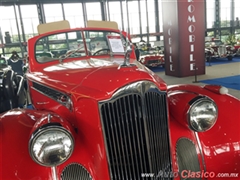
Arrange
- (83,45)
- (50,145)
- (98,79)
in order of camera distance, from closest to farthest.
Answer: (50,145) → (98,79) → (83,45)

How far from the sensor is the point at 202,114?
2.11 metres

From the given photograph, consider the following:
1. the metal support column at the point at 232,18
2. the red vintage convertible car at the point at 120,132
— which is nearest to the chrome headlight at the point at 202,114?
the red vintage convertible car at the point at 120,132

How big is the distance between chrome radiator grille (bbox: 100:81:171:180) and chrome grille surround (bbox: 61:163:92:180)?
213mm

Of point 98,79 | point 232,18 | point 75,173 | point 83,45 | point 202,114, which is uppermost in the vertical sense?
point 232,18

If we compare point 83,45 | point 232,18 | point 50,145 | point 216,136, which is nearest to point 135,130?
point 50,145

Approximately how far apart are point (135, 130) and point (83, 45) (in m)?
1.75

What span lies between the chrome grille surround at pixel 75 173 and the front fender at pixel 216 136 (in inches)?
33.6

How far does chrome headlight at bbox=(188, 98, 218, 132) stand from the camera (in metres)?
2.08

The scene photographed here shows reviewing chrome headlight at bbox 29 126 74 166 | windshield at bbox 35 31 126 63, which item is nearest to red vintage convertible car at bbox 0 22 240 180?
chrome headlight at bbox 29 126 74 166

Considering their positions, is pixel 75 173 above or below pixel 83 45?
below

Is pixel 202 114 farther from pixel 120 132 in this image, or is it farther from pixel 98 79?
pixel 98 79

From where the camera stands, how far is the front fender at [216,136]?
85.3 inches

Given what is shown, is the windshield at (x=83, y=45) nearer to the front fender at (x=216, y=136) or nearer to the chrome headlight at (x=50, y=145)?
→ the front fender at (x=216, y=136)

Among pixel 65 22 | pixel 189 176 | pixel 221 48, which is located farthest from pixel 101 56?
pixel 221 48
